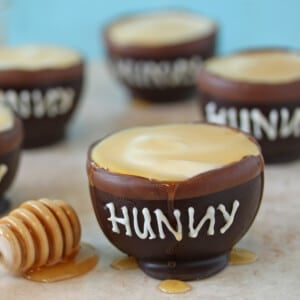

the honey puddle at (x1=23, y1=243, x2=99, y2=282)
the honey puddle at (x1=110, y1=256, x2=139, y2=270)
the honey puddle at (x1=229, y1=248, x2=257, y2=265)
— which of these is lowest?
the honey puddle at (x1=229, y1=248, x2=257, y2=265)

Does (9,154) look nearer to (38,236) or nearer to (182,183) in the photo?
(38,236)

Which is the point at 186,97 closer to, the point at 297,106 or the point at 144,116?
the point at 144,116

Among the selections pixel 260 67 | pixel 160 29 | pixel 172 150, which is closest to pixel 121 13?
pixel 160 29

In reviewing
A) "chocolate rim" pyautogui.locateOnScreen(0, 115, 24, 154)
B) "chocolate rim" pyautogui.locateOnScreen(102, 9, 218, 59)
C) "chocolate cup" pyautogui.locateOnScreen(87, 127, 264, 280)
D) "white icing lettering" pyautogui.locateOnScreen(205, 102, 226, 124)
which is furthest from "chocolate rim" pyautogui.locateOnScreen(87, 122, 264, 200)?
"chocolate rim" pyautogui.locateOnScreen(102, 9, 218, 59)

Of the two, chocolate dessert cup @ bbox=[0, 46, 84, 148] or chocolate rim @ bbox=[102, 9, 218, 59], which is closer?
chocolate dessert cup @ bbox=[0, 46, 84, 148]

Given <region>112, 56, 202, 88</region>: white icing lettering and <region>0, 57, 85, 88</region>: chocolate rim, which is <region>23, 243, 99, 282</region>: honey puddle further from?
<region>112, 56, 202, 88</region>: white icing lettering

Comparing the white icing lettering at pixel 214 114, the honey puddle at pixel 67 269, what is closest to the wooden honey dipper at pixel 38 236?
the honey puddle at pixel 67 269

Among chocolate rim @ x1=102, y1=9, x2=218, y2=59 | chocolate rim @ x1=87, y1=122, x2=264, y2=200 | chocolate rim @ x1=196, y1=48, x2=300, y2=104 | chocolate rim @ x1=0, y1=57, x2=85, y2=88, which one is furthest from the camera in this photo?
chocolate rim @ x1=102, y1=9, x2=218, y2=59
